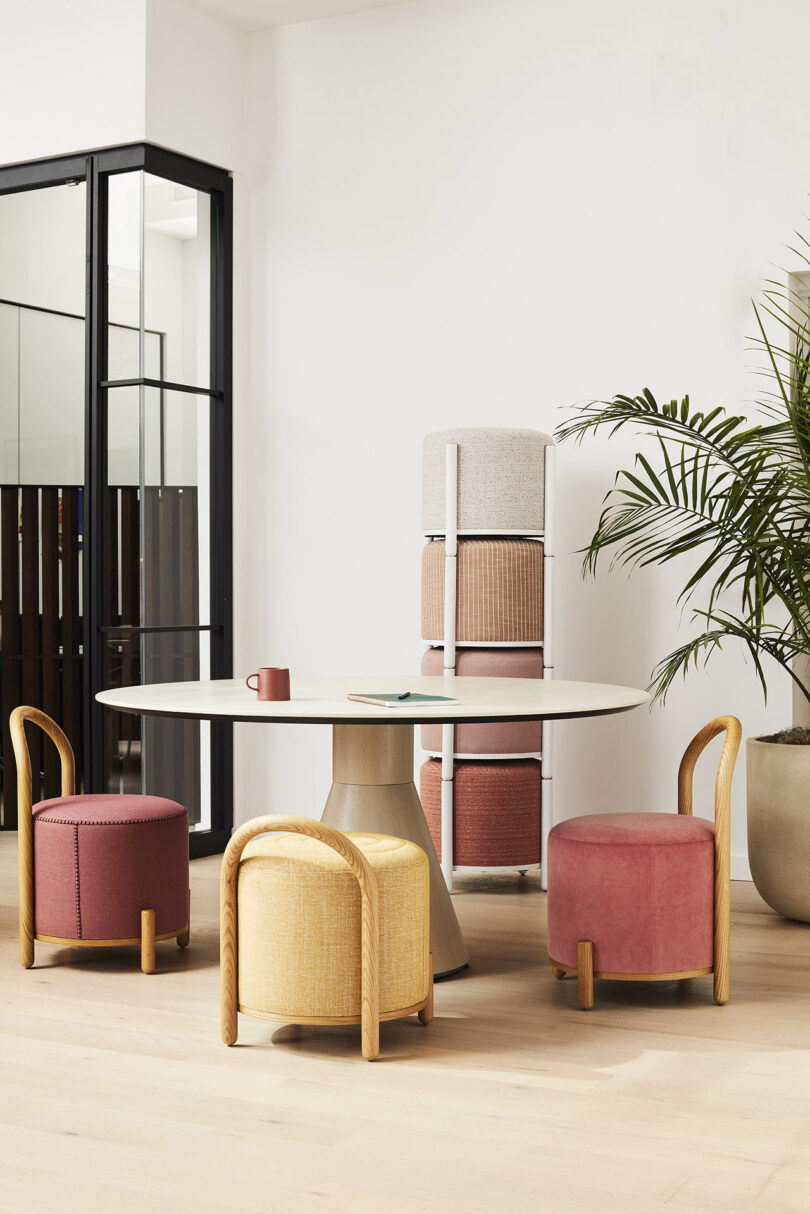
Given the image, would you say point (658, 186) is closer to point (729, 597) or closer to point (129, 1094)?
point (729, 597)

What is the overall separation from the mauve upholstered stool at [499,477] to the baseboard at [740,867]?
129cm

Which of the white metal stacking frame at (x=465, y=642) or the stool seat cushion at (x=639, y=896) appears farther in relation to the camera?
the white metal stacking frame at (x=465, y=642)

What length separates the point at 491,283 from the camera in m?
4.76

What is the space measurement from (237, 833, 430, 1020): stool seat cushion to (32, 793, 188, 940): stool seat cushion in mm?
658

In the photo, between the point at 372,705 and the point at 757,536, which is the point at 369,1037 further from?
the point at 757,536

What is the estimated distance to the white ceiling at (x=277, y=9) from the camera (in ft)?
16.1

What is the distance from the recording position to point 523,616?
14.1 ft

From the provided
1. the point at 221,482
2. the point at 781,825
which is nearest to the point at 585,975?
the point at 781,825

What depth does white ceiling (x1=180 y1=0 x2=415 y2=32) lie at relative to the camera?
4.90 m

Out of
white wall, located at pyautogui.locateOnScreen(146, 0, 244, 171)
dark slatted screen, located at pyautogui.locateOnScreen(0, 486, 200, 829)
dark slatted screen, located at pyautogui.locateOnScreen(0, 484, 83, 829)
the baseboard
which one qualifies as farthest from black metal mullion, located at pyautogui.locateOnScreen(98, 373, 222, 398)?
the baseboard

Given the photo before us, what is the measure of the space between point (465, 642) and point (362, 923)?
1754 millimetres

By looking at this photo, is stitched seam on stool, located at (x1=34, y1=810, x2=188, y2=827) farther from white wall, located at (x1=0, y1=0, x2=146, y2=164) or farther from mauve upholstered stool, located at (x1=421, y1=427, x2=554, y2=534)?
white wall, located at (x1=0, y1=0, x2=146, y2=164)

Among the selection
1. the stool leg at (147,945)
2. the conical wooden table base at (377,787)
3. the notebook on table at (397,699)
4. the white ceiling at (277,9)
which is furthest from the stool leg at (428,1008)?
the white ceiling at (277,9)

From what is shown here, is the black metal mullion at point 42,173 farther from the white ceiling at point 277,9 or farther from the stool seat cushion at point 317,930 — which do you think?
the stool seat cushion at point 317,930
